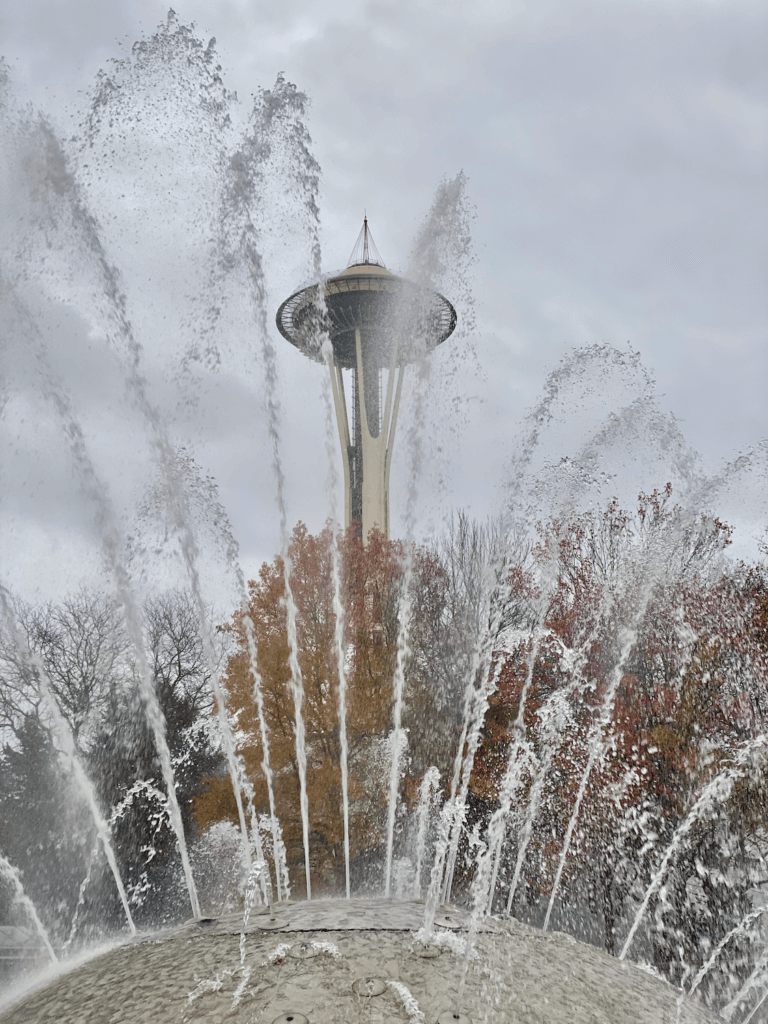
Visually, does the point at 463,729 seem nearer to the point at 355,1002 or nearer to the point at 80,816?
the point at 80,816

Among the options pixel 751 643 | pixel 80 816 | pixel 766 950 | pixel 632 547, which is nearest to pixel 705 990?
pixel 766 950

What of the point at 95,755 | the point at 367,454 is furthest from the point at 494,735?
the point at 367,454

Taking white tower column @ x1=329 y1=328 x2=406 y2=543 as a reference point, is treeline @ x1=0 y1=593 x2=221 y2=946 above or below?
below

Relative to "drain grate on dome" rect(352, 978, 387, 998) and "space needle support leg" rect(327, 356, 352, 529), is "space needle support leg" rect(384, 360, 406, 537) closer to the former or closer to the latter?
"space needle support leg" rect(327, 356, 352, 529)

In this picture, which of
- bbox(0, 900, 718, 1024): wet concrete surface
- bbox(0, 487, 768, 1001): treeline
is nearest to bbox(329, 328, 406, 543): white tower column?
bbox(0, 487, 768, 1001): treeline

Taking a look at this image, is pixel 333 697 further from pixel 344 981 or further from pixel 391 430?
pixel 391 430

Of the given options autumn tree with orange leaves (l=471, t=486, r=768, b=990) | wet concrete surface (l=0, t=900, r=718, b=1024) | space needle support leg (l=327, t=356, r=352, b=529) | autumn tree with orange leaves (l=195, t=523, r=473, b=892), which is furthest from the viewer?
space needle support leg (l=327, t=356, r=352, b=529)

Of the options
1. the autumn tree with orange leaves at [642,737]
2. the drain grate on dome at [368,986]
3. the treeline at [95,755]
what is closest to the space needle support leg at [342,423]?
the treeline at [95,755]

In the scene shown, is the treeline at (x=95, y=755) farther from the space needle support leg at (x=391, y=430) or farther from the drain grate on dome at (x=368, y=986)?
the space needle support leg at (x=391, y=430)
